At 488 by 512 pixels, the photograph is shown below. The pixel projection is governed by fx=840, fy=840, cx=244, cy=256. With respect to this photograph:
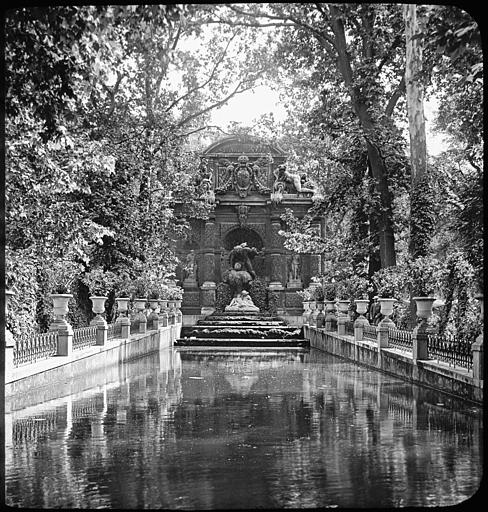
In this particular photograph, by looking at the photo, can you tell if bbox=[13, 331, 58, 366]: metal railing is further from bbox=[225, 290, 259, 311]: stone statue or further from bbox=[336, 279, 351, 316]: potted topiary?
Answer: bbox=[225, 290, 259, 311]: stone statue

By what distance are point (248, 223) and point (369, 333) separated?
68.2 ft

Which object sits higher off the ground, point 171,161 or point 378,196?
point 171,161

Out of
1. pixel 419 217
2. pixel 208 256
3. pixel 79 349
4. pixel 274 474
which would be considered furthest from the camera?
pixel 208 256

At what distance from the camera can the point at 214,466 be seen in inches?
287

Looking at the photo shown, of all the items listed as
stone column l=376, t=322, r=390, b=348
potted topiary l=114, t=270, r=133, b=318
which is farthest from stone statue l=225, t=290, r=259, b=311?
stone column l=376, t=322, r=390, b=348

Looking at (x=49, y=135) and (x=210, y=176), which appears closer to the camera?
(x=49, y=135)

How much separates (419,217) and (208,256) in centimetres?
2116

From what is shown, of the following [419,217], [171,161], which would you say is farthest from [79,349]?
[171,161]

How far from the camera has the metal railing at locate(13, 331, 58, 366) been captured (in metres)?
12.5

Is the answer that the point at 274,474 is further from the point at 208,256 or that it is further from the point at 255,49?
the point at 208,256

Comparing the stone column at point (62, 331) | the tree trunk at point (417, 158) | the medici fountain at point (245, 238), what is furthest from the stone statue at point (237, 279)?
the stone column at point (62, 331)

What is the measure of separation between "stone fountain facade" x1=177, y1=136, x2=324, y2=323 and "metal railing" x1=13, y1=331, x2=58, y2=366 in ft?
79.4

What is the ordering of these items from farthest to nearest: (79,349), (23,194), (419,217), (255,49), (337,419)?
(255,49) → (419,217) → (79,349) → (23,194) → (337,419)

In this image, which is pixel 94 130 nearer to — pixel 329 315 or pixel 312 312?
pixel 329 315
